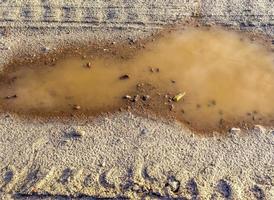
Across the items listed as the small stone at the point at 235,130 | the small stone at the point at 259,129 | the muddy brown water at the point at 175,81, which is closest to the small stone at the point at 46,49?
the muddy brown water at the point at 175,81

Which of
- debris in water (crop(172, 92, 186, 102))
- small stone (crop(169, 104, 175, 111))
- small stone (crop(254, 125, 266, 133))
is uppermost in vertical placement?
debris in water (crop(172, 92, 186, 102))

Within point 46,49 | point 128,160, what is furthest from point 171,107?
point 46,49

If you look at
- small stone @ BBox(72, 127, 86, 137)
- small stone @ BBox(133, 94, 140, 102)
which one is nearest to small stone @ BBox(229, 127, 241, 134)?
small stone @ BBox(133, 94, 140, 102)

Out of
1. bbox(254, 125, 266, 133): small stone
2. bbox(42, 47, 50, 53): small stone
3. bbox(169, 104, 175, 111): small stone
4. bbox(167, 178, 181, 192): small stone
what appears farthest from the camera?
bbox(42, 47, 50, 53): small stone

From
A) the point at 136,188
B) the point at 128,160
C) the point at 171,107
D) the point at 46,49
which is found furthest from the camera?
the point at 46,49

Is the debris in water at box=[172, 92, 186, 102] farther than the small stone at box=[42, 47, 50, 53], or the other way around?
the small stone at box=[42, 47, 50, 53]

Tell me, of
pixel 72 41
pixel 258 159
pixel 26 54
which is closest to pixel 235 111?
pixel 258 159

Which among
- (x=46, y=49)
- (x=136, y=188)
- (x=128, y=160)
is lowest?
(x=136, y=188)

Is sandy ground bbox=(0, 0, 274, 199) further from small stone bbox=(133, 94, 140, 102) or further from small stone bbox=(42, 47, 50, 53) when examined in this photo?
small stone bbox=(133, 94, 140, 102)

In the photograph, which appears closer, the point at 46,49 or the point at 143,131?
the point at 143,131

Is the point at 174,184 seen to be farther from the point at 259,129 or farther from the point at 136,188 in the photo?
the point at 259,129
